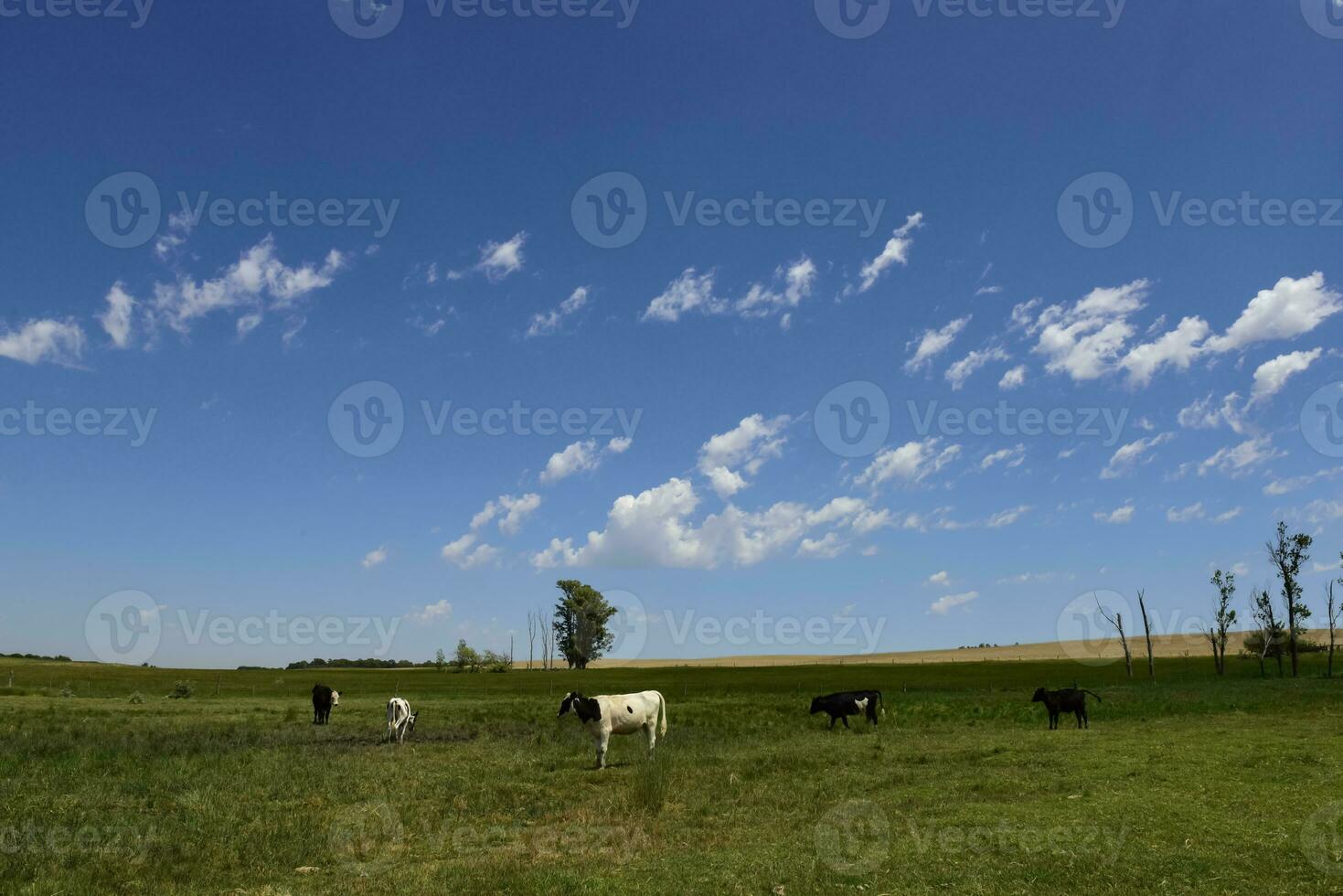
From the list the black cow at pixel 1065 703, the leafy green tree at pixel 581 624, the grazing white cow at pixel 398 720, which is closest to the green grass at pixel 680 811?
the grazing white cow at pixel 398 720

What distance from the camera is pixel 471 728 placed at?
33.7m

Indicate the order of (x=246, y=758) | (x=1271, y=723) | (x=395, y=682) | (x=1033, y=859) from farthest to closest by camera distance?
(x=395, y=682)
(x=1271, y=723)
(x=246, y=758)
(x=1033, y=859)

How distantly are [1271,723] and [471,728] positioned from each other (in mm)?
30611

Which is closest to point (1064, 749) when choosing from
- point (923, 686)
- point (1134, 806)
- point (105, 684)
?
point (1134, 806)

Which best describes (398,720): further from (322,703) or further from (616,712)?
(322,703)

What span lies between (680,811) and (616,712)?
850 centimetres

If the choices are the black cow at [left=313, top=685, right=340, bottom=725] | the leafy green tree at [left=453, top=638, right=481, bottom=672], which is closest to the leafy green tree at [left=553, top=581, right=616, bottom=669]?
the leafy green tree at [left=453, top=638, right=481, bottom=672]

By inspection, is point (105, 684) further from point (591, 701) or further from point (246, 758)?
point (591, 701)

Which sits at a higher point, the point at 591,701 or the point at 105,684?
the point at 591,701

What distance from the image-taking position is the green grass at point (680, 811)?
36.4 feet

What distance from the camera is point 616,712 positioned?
24422 millimetres

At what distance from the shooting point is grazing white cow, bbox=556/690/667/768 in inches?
933

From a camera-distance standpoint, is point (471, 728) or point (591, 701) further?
point (471, 728)

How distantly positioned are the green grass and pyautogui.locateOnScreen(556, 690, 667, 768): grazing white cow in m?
0.90
